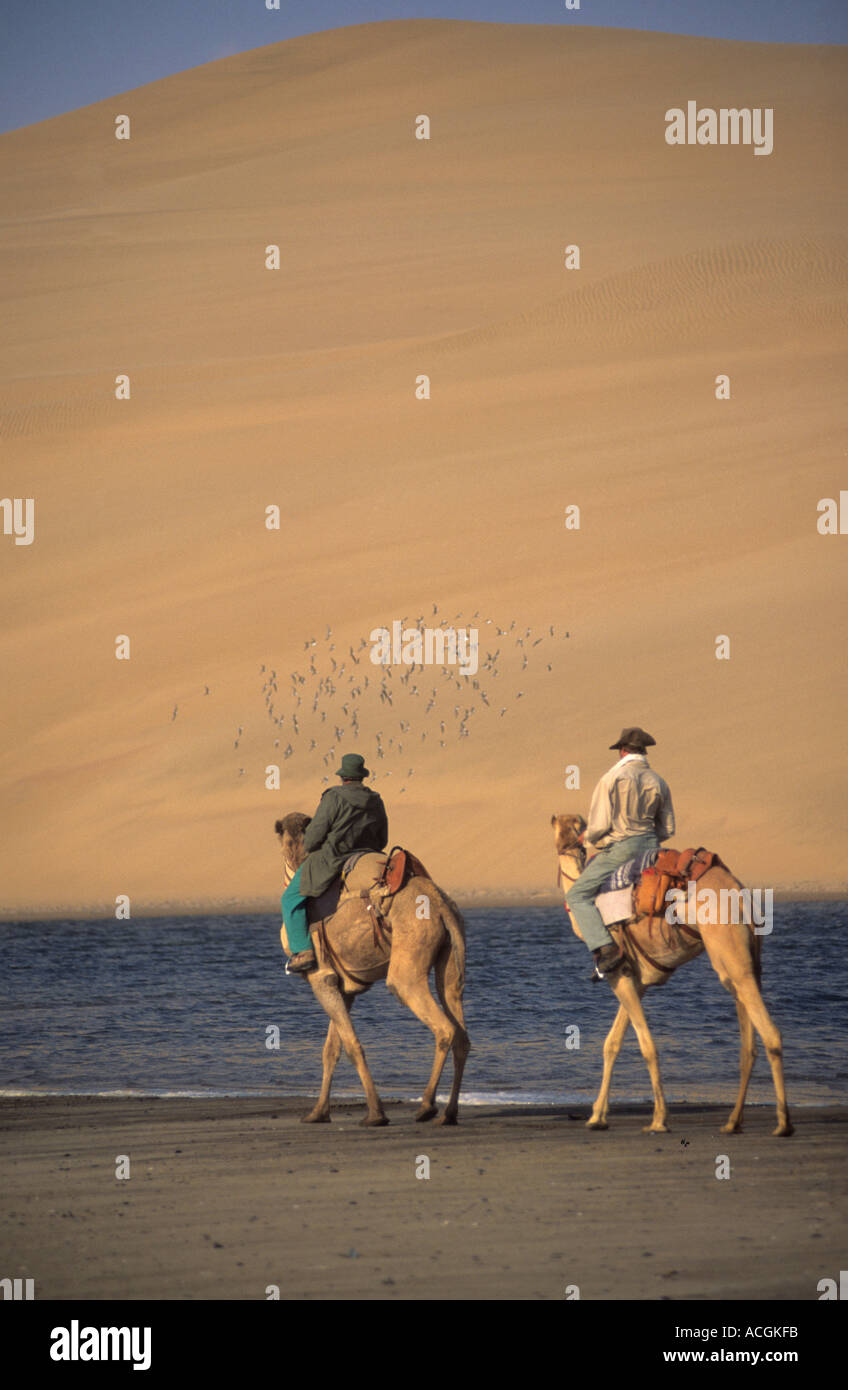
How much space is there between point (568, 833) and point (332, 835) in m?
1.59

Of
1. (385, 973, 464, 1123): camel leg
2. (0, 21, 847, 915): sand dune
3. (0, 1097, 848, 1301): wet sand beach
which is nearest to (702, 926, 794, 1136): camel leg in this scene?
(0, 1097, 848, 1301): wet sand beach

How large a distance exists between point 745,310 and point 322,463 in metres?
18.3

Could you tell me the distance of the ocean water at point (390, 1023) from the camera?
13.4 meters

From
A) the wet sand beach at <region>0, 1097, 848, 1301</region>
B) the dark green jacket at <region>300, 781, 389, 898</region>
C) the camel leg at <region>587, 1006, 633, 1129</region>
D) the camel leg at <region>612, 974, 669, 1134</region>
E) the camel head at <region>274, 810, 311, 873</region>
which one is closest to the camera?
the wet sand beach at <region>0, 1097, 848, 1301</region>

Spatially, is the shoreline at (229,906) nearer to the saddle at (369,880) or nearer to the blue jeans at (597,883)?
the saddle at (369,880)

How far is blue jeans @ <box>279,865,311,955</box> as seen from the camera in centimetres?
1166

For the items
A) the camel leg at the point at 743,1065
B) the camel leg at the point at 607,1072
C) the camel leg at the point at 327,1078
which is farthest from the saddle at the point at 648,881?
the camel leg at the point at 327,1078

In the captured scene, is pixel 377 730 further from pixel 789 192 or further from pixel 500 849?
pixel 789 192

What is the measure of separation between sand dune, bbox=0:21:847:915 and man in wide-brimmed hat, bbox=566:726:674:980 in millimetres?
20962

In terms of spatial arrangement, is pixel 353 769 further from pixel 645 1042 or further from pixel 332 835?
pixel 645 1042

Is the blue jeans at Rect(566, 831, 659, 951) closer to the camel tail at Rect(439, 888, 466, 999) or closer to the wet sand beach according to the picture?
the camel tail at Rect(439, 888, 466, 999)

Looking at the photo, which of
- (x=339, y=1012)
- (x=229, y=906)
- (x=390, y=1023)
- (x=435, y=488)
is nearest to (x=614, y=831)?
(x=339, y=1012)

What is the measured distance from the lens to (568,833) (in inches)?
439

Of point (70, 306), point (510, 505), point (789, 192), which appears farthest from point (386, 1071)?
point (789, 192)
